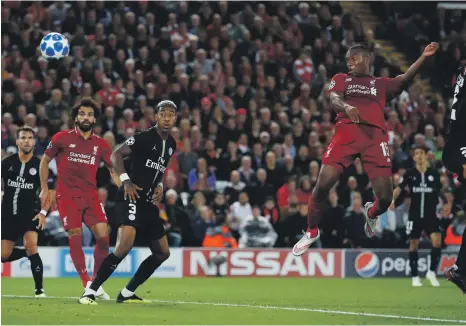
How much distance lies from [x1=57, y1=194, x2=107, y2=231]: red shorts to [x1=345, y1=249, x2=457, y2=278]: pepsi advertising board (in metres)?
8.21

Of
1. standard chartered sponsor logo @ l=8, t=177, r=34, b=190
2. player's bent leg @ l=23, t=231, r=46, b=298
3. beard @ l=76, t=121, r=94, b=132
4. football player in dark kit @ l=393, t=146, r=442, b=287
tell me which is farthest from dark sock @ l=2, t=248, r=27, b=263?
football player in dark kit @ l=393, t=146, r=442, b=287

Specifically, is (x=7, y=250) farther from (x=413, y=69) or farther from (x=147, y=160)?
(x=413, y=69)

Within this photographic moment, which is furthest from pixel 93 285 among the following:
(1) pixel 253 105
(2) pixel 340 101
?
(1) pixel 253 105

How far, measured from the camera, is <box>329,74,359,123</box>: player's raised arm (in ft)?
33.7

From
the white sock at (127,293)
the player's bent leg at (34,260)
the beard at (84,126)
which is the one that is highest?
the beard at (84,126)

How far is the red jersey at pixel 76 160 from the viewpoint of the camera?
1245cm

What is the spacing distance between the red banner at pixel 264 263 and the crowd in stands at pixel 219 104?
1.20 feet

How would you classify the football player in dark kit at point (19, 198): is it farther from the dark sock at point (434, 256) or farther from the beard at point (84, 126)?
the dark sock at point (434, 256)

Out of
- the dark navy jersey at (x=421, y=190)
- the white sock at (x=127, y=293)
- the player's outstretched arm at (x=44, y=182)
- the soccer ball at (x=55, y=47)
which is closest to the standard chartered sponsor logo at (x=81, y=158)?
the player's outstretched arm at (x=44, y=182)

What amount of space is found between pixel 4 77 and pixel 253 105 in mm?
5126

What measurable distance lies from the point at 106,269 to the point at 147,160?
1263 millimetres

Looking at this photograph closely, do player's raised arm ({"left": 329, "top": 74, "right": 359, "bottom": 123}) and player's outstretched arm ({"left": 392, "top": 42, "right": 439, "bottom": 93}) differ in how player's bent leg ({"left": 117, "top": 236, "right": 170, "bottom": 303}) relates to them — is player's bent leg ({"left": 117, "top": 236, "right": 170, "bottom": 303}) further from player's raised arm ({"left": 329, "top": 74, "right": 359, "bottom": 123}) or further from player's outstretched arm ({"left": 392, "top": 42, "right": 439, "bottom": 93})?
player's outstretched arm ({"left": 392, "top": 42, "right": 439, "bottom": 93})

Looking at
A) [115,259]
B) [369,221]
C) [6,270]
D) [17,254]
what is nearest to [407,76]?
[369,221]

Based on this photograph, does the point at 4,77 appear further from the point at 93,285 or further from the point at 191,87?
the point at 93,285
